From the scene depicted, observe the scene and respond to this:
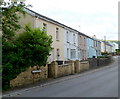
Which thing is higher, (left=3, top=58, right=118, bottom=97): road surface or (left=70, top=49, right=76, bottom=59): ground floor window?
(left=70, top=49, right=76, bottom=59): ground floor window

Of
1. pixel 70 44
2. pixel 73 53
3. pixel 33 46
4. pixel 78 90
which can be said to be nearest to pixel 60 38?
pixel 70 44

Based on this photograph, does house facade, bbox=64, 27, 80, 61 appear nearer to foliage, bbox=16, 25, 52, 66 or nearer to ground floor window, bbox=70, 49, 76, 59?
ground floor window, bbox=70, 49, 76, 59

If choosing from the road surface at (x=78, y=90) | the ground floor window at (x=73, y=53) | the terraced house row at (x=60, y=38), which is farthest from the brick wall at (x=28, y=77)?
the ground floor window at (x=73, y=53)

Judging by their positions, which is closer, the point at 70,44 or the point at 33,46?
the point at 33,46

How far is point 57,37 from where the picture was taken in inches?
1120

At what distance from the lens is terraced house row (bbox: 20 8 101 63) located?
2259 centimetres

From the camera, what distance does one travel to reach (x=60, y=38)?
29.0m

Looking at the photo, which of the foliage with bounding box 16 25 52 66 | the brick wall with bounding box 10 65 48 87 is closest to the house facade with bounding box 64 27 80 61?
the brick wall with bounding box 10 65 48 87

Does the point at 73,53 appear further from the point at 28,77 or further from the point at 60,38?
the point at 28,77

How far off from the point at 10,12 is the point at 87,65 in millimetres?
16489

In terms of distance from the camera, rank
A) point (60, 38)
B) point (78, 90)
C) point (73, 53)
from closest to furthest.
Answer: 1. point (78, 90)
2. point (60, 38)
3. point (73, 53)

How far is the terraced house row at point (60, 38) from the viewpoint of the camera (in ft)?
74.1

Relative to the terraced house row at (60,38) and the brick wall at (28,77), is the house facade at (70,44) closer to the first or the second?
the terraced house row at (60,38)

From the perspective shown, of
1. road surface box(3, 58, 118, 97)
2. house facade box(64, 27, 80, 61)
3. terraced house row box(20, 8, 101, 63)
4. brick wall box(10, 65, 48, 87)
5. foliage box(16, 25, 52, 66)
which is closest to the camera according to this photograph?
road surface box(3, 58, 118, 97)
